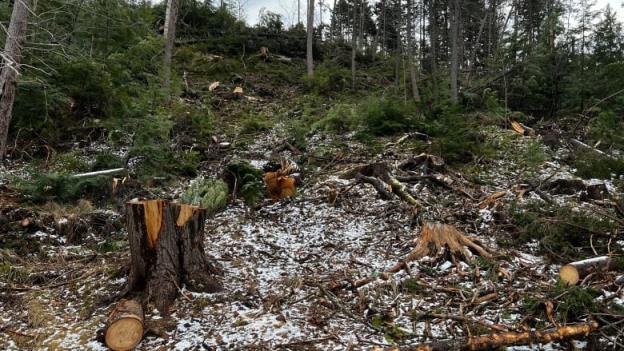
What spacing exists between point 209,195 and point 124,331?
3906mm

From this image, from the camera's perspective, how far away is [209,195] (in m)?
7.60

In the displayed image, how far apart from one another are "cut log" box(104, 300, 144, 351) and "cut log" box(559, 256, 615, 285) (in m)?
4.60

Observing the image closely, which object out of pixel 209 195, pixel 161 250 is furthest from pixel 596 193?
pixel 161 250

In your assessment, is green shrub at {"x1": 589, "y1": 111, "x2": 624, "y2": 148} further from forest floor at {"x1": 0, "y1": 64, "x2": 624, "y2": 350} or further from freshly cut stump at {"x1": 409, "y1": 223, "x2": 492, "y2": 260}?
freshly cut stump at {"x1": 409, "y1": 223, "x2": 492, "y2": 260}

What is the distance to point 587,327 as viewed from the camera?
3.78m

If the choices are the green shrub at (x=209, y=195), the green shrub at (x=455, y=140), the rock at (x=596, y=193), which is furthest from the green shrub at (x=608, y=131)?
the green shrub at (x=209, y=195)

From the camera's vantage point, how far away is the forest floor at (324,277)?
4062 mm

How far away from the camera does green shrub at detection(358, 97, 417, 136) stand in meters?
12.6

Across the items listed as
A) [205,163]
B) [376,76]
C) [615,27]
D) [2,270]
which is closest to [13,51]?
[205,163]

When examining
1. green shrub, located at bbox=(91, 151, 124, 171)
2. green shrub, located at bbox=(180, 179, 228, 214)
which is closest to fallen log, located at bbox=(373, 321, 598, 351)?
green shrub, located at bbox=(180, 179, 228, 214)

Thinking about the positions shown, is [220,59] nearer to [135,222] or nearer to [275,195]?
[275,195]

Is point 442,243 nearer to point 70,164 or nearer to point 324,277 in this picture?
point 324,277

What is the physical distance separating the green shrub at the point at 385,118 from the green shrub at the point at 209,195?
239 inches

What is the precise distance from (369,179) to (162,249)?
500cm
